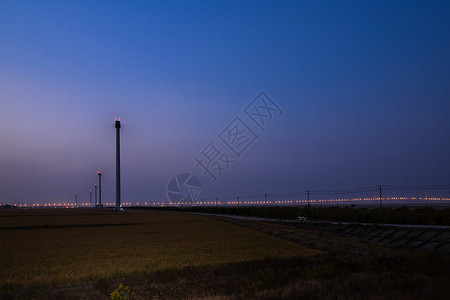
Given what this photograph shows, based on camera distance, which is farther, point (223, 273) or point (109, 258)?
point (109, 258)

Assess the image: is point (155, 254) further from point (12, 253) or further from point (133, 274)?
point (12, 253)

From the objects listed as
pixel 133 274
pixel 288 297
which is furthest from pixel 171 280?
pixel 288 297

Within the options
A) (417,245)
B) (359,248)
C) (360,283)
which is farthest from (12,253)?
(417,245)

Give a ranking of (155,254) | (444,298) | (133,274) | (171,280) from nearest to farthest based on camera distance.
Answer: (444,298) → (171,280) → (133,274) → (155,254)

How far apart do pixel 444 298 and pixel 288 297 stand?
347 cm

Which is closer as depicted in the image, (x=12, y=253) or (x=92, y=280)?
(x=92, y=280)

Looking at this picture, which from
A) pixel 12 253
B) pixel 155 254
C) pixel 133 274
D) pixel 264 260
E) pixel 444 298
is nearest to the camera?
pixel 444 298

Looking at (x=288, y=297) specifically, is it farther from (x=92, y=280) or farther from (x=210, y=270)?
(x=92, y=280)

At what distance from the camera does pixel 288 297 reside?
834 cm

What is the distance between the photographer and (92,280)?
1110 cm

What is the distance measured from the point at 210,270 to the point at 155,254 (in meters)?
4.62

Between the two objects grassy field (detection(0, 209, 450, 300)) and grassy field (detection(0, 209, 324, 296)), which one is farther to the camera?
grassy field (detection(0, 209, 324, 296))

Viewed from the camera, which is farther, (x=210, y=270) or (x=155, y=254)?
(x=155, y=254)

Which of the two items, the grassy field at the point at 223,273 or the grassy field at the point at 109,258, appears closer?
the grassy field at the point at 223,273
